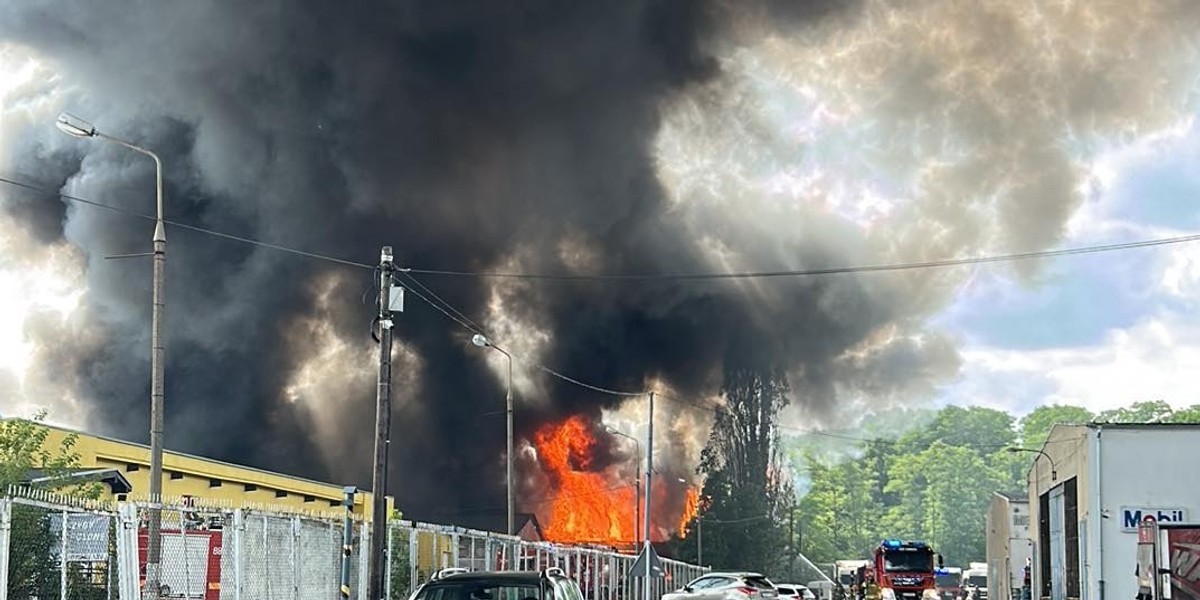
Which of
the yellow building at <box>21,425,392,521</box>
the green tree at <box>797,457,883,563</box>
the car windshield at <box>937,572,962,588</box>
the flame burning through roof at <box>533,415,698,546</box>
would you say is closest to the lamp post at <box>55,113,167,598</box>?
the yellow building at <box>21,425,392,521</box>

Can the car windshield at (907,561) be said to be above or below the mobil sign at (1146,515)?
below

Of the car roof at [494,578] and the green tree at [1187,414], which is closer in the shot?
the car roof at [494,578]

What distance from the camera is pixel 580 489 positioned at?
283 feet

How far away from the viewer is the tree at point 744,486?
3629 inches

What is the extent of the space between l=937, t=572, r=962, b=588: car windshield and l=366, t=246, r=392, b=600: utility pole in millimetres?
99016

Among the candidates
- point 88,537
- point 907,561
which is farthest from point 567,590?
point 907,561

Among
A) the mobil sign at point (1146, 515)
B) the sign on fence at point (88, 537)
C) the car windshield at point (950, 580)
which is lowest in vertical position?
the car windshield at point (950, 580)

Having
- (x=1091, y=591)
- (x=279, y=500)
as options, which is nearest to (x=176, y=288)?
(x=279, y=500)

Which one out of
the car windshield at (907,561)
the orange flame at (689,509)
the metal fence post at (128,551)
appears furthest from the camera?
the orange flame at (689,509)

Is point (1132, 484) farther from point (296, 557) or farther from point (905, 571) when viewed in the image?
point (905, 571)

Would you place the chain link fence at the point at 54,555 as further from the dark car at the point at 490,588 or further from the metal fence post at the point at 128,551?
the dark car at the point at 490,588

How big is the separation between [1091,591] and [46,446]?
99.4 feet

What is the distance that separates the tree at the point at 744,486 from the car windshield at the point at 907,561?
2582 cm

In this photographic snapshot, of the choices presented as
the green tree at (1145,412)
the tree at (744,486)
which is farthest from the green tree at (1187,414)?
the tree at (744,486)
